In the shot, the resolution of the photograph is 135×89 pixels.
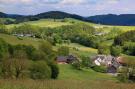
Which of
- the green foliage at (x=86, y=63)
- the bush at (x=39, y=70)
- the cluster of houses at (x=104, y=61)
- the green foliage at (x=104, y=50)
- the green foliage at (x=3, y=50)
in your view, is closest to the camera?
the bush at (x=39, y=70)

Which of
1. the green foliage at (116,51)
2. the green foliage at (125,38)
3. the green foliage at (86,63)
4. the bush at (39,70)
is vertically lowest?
the green foliage at (116,51)

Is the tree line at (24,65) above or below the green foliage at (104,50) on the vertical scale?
above

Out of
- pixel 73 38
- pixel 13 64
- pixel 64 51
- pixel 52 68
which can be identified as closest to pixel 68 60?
pixel 64 51

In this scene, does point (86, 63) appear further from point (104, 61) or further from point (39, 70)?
point (39, 70)

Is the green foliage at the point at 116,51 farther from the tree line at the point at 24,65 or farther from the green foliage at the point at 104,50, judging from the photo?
the tree line at the point at 24,65

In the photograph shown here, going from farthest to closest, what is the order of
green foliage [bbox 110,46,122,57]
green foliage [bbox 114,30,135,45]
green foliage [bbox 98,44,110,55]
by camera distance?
green foliage [bbox 114,30,135,45] < green foliage [bbox 110,46,122,57] < green foliage [bbox 98,44,110,55]

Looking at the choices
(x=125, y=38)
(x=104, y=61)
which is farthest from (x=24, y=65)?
(x=125, y=38)

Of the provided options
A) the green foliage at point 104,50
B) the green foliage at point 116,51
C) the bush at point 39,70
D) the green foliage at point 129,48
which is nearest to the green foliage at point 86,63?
the bush at point 39,70

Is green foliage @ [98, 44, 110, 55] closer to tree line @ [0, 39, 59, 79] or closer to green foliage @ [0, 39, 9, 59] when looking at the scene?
tree line @ [0, 39, 59, 79]

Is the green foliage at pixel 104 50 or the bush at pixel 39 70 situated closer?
the bush at pixel 39 70

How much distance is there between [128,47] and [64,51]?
3373 cm

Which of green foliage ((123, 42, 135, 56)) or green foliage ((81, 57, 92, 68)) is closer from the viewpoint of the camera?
green foliage ((81, 57, 92, 68))

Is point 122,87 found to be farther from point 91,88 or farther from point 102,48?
point 102,48

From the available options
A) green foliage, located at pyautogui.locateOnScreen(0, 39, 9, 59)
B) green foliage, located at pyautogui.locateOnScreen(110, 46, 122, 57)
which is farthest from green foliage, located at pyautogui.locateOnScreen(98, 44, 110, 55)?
green foliage, located at pyautogui.locateOnScreen(0, 39, 9, 59)
